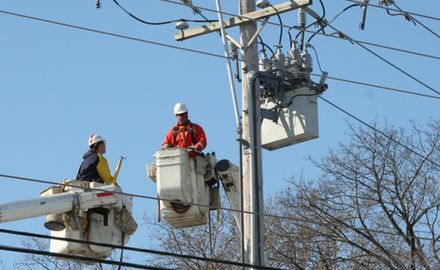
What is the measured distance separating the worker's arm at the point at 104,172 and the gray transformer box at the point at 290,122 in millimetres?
1986

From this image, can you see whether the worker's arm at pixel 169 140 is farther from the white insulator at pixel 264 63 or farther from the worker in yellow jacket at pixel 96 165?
the white insulator at pixel 264 63

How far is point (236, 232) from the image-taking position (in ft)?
110

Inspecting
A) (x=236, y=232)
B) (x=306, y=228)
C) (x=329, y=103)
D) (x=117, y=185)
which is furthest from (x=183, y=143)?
(x=236, y=232)

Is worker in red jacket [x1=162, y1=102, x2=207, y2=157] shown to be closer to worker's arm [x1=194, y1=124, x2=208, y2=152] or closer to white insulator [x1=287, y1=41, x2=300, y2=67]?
worker's arm [x1=194, y1=124, x2=208, y2=152]

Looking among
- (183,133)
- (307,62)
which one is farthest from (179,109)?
(307,62)

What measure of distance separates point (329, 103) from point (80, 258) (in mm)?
5331

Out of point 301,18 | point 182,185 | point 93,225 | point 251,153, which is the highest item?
point 301,18

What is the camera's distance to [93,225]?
61.5 ft

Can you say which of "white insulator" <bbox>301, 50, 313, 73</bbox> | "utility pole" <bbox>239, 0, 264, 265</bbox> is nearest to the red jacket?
"utility pole" <bbox>239, 0, 264, 265</bbox>

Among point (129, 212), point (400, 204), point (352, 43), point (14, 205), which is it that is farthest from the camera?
point (400, 204)

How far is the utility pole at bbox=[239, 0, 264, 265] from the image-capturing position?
17531 millimetres

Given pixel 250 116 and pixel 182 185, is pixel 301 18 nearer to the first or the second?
pixel 250 116

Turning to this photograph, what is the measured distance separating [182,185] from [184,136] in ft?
3.88

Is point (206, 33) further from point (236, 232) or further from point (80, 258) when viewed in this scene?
point (236, 232)
